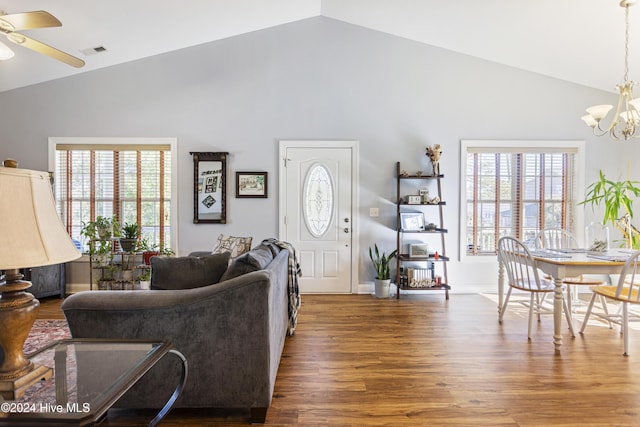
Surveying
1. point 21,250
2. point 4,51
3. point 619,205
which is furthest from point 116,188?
point 619,205

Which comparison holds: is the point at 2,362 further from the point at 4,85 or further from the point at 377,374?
the point at 4,85

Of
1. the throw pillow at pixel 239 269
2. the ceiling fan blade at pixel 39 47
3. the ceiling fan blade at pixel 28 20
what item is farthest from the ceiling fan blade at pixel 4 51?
the throw pillow at pixel 239 269

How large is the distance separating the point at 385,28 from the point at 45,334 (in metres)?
5.15

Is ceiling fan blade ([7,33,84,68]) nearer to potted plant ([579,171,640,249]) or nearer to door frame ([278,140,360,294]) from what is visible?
door frame ([278,140,360,294])

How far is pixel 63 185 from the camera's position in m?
4.84

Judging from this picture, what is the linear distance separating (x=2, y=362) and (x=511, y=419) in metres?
2.34

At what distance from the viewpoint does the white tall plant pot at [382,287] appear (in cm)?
457

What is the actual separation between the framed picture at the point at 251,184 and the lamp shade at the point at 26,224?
12.2 ft

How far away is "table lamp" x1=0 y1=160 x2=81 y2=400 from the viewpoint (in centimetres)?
92

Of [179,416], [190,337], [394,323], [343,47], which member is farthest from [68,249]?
[343,47]

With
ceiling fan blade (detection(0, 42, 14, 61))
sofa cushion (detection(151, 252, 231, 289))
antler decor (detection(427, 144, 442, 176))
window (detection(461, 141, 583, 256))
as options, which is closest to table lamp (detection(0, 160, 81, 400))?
sofa cushion (detection(151, 252, 231, 289))

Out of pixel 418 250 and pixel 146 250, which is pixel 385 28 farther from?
pixel 146 250

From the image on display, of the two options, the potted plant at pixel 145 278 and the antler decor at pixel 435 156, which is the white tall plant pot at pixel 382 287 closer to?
the antler decor at pixel 435 156

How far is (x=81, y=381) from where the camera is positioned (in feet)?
3.80
